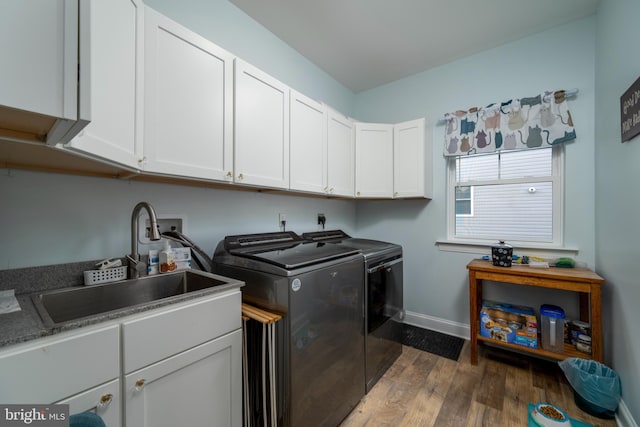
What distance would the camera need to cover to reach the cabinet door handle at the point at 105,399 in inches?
31.3

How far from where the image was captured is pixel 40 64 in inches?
23.1

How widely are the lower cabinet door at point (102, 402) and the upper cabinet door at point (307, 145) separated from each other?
1.37 meters

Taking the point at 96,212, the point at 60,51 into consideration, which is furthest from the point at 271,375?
the point at 60,51

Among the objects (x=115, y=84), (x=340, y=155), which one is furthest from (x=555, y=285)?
(x=115, y=84)

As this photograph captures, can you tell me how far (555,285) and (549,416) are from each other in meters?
0.82

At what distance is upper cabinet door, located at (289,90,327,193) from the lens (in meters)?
1.87

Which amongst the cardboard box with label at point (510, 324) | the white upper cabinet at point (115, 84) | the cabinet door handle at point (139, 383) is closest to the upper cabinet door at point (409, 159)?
the cardboard box with label at point (510, 324)

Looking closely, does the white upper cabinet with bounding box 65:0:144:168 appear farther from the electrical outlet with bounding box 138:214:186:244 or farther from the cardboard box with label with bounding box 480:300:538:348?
the cardboard box with label with bounding box 480:300:538:348

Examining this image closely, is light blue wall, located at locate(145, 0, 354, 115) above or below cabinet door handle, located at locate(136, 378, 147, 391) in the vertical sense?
above

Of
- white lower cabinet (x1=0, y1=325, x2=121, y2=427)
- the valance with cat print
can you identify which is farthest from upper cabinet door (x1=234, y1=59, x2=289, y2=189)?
the valance with cat print

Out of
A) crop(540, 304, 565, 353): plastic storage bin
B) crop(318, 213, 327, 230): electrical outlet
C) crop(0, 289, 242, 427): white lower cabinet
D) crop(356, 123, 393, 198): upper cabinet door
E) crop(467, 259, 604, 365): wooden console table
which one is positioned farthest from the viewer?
crop(318, 213, 327, 230): electrical outlet

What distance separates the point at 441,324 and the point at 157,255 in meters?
2.67

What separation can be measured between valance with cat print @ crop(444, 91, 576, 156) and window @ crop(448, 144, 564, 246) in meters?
0.15

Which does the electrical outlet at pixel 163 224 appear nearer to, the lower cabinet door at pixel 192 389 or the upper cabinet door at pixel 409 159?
the lower cabinet door at pixel 192 389
